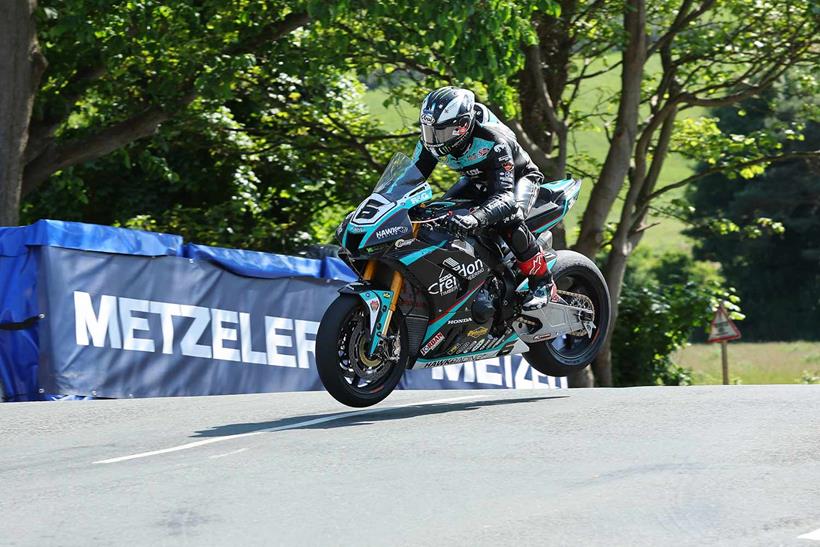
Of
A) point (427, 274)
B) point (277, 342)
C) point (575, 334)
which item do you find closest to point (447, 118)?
point (427, 274)

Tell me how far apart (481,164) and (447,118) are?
0.51m

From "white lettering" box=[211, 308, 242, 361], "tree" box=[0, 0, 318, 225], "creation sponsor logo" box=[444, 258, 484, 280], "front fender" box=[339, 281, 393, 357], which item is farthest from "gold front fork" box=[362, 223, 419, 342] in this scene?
"tree" box=[0, 0, 318, 225]

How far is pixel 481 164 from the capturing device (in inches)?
356

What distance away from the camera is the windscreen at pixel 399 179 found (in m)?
8.55

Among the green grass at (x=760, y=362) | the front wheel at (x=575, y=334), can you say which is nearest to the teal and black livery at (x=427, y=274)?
the front wheel at (x=575, y=334)

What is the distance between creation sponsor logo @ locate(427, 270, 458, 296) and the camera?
8.77 m

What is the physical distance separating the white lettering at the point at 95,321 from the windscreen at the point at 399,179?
477 centimetres

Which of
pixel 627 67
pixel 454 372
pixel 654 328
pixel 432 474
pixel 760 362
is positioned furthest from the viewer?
pixel 760 362

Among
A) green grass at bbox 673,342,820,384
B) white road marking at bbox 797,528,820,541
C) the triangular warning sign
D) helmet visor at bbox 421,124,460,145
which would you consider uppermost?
helmet visor at bbox 421,124,460,145

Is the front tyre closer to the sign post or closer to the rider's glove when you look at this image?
the rider's glove

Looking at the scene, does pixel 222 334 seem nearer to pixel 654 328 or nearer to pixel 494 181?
pixel 494 181

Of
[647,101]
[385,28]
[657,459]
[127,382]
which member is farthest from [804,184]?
[657,459]

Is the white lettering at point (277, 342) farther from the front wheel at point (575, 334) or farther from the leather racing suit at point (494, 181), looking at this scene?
the leather racing suit at point (494, 181)

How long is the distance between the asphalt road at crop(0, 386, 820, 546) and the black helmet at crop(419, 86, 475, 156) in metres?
1.86
